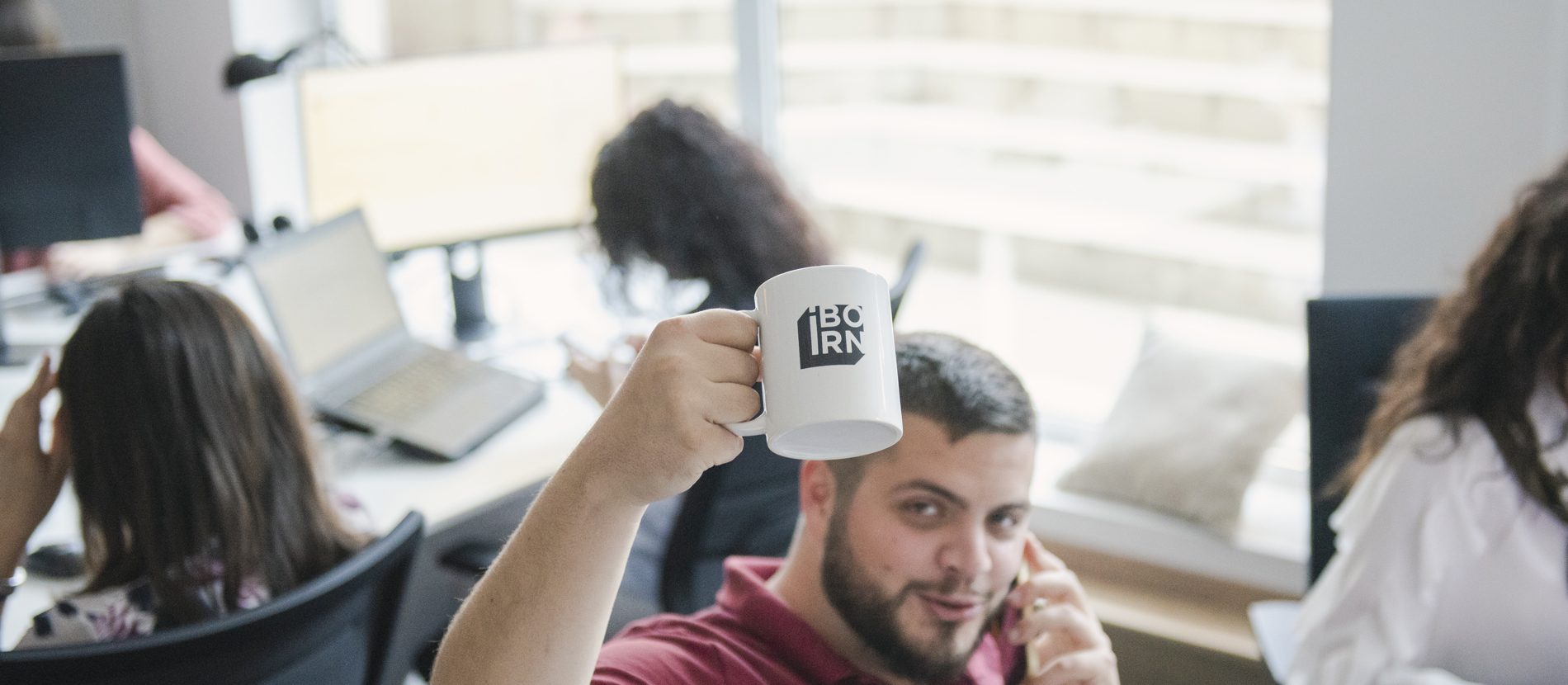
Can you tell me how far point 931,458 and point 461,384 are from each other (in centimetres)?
120

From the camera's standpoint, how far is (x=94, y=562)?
134 centimetres

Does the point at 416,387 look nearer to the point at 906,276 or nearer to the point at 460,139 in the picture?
the point at 460,139

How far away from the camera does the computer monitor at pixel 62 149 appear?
229cm

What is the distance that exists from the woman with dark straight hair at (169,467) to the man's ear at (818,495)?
633 millimetres

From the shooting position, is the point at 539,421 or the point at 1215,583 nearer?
the point at 539,421

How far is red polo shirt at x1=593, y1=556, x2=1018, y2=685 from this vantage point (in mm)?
1030

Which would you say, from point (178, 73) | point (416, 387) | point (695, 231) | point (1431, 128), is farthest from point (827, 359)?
point (178, 73)

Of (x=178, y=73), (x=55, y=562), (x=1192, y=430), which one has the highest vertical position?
(x=178, y=73)

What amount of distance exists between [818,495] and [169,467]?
72 centimetres

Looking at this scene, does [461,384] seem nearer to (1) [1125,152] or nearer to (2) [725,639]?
(2) [725,639]

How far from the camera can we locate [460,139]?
245cm

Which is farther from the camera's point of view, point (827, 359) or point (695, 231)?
point (695, 231)

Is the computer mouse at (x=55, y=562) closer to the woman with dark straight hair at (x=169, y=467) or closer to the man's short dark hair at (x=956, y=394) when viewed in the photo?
the woman with dark straight hair at (x=169, y=467)

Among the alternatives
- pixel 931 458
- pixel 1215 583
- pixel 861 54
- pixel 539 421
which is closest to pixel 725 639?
pixel 931 458
